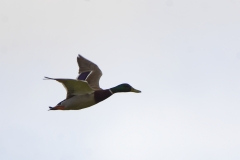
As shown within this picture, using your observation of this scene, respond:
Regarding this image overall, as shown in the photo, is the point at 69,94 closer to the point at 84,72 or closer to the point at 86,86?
the point at 86,86

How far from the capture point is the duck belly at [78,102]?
15.1m

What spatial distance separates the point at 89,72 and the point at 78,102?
2.62 metres

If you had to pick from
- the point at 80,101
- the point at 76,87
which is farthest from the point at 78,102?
the point at 76,87

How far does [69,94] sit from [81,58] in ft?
10.6

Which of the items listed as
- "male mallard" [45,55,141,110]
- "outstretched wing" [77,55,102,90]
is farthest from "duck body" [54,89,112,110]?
"outstretched wing" [77,55,102,90]

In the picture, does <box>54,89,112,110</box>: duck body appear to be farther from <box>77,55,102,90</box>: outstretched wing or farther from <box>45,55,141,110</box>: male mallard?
<box>77,55,102,90</box>: outstretched wing

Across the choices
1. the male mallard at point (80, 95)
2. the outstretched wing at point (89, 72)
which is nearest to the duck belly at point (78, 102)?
the male mallard at point (80, 95)

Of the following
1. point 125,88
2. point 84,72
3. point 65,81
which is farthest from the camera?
point 84,72

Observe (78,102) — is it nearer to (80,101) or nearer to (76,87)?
(80,101)

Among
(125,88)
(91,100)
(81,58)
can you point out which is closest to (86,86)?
(91,100)

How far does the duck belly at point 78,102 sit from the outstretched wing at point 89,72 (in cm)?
147

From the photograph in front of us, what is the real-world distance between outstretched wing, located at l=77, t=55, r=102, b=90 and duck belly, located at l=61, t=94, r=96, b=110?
1472mm

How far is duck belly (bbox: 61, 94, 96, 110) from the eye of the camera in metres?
15.1

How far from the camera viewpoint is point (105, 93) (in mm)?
15523
